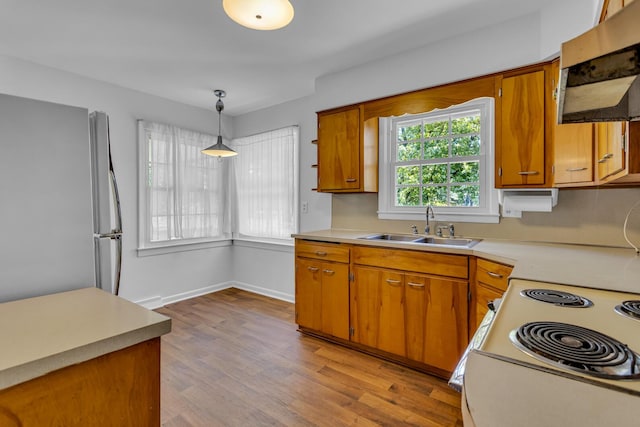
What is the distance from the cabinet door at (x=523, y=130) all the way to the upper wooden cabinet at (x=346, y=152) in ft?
3.63

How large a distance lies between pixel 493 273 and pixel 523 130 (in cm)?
101

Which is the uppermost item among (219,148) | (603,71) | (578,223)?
(219,148)

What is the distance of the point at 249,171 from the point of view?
170 inches

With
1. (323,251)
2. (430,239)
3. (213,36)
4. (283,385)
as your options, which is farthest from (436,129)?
(283,385)

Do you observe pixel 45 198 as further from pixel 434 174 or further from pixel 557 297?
pixel 434 174

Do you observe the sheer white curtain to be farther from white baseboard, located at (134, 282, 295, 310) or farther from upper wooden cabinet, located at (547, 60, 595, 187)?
upper wooden cabinet, located at (547, 60, 595, 187)

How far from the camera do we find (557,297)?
3.45ft

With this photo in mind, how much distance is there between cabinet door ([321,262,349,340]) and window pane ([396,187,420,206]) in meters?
0.90

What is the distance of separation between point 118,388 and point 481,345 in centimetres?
87

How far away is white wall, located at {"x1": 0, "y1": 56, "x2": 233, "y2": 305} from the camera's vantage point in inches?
111

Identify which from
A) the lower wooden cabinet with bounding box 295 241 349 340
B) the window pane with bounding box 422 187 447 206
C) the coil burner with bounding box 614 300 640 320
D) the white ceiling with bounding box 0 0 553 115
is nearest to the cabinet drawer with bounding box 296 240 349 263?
the lower wooden cabinet with bounding box 295 241 349 340

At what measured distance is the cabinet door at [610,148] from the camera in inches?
53.3

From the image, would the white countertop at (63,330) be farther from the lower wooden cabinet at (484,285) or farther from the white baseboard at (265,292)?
the white baseboard at (265,292)

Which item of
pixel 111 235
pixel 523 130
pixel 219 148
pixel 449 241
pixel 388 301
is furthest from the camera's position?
pixel 219 148
